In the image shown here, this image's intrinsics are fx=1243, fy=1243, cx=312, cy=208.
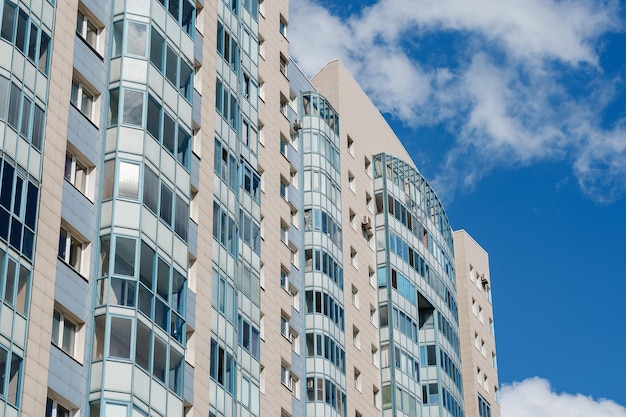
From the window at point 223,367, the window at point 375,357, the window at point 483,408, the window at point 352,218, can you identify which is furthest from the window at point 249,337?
the window at point 483,408

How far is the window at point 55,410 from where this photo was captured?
37406 millimetres

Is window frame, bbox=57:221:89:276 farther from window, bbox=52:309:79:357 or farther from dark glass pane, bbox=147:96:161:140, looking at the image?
dark glass pane, bbox=147:96:161:140

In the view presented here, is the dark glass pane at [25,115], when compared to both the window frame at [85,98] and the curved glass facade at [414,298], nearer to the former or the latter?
the window frame at [85,98]

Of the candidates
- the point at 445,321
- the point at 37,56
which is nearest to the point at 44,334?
the point at 37,56

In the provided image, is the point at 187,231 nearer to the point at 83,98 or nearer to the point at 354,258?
the point at 83,98

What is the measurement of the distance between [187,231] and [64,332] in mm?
8102

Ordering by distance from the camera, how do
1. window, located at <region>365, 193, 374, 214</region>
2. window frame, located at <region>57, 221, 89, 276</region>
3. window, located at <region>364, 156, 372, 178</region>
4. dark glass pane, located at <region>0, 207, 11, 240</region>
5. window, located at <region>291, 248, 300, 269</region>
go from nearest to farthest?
dark glass pane, located at <region>0, 207, 11, 240</region> → window frame, located at <region>57, 221, 89, 276</region> → window, located at <region>291, 248, 300, 269</region> → window, located at <region>365, 193, 374, 214</region> → window, located at <region>364, 156, 372, 178</region>

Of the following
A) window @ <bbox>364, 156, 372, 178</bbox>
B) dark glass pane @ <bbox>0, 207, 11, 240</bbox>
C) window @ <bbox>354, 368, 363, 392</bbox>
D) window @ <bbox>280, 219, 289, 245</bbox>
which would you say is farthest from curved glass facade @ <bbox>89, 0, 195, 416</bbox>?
window @ <bbox>364, 156, 372, 178</bbox>

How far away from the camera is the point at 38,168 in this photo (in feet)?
126

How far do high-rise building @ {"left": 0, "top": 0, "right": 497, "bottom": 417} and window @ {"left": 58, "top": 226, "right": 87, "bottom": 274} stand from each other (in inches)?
2.7

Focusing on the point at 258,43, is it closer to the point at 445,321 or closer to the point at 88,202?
the point at 88,202

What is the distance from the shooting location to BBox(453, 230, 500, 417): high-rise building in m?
91.9

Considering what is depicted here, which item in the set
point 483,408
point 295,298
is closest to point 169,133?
point 295,298

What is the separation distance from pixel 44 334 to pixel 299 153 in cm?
3308
